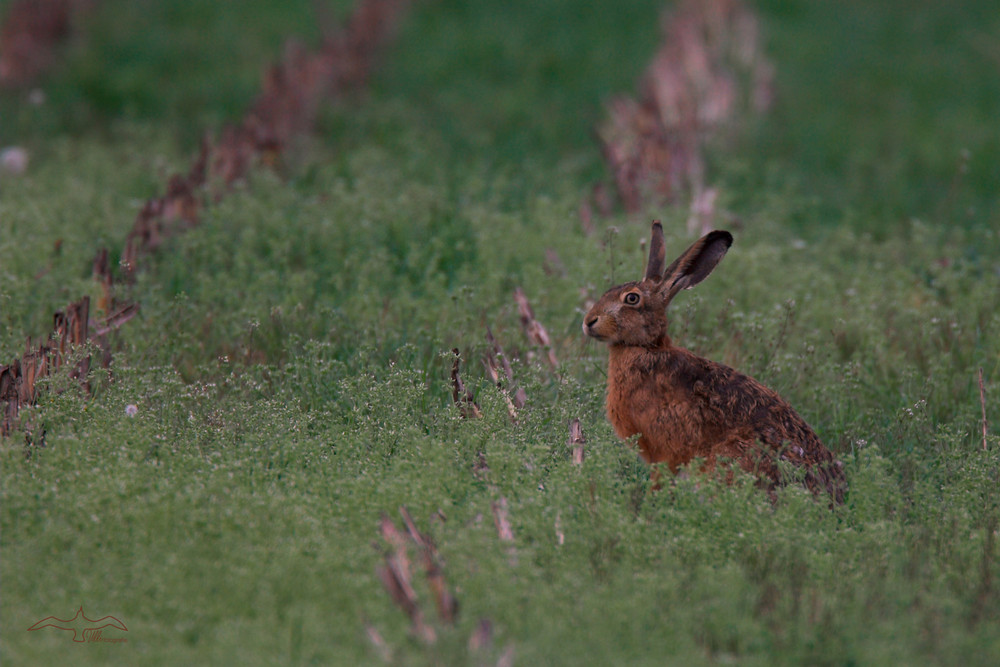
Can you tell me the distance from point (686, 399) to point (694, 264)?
0.71 metres

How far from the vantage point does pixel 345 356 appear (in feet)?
20.3

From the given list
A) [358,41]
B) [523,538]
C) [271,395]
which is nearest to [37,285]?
[271,395]

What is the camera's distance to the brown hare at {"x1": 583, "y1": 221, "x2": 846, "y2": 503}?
15.3 feet

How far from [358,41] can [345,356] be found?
8.63 m

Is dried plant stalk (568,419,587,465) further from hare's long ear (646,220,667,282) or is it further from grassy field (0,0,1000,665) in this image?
hare's long ear (646,220,667,282)

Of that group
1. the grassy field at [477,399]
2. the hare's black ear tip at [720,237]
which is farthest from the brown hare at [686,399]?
the grassy field at [477,399]

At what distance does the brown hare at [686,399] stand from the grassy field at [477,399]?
183 mm

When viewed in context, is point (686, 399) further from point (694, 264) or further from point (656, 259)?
point (656, 259)

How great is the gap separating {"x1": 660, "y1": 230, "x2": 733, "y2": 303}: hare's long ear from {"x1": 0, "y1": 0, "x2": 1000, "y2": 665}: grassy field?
80cm

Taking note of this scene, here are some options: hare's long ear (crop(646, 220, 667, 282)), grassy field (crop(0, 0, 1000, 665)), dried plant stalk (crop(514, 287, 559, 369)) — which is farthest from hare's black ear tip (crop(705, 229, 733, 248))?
dried plant stalk (crop(514, 287, 559, 369))

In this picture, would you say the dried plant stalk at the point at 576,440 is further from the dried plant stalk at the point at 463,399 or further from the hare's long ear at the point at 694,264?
the hare's long ear at the point at 694,264

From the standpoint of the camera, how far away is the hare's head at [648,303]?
17.0 feet

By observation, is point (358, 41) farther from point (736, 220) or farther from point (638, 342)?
point (638, 342)

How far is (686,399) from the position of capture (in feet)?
16.0
